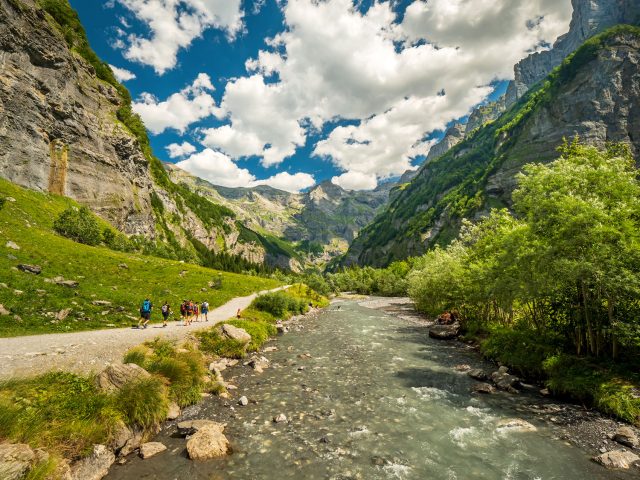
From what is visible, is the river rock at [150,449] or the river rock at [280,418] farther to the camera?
the river rock at [280,418]

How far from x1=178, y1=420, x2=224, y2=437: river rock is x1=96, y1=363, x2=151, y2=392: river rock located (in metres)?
3.34

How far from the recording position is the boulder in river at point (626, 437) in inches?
556

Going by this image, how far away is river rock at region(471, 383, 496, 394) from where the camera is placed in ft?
71.2

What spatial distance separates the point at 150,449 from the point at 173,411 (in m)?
3.43

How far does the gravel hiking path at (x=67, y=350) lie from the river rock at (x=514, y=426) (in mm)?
21856

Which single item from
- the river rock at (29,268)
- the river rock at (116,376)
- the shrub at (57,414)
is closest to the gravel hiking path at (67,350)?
the river rock at (116,376)

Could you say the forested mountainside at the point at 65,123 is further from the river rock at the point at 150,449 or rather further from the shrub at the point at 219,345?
the river rock at the point at 150,449

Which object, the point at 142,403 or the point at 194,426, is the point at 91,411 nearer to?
the point at 142,403

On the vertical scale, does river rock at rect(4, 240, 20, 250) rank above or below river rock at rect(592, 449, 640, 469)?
above

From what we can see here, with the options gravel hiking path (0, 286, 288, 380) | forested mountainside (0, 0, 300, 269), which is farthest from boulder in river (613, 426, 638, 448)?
forested mountainside (0, 0, 300, 269)

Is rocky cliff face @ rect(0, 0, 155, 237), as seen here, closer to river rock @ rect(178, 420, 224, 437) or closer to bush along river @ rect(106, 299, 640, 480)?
river rock @ rect(178, 420, 224, 437)

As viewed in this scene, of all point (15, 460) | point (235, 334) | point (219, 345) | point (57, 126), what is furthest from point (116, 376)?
point (57, 126)

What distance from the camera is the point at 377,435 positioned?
15891mm

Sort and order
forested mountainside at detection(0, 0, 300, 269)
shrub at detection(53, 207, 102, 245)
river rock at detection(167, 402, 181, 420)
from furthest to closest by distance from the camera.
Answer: forested mountainside at detection(0, 0, 300, 269), shrub at detection(53, 207, 102, 245), river rock at detection(167, 402, 181, 420)
